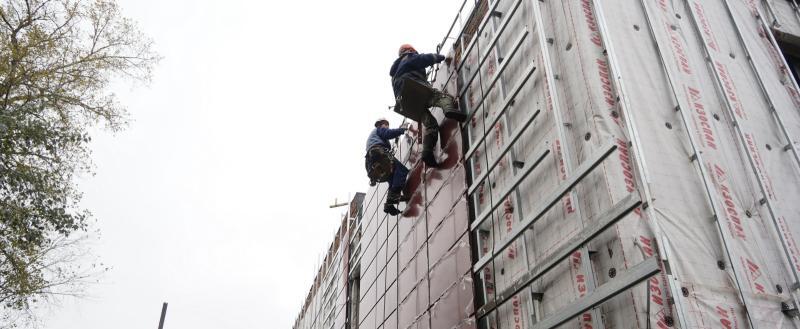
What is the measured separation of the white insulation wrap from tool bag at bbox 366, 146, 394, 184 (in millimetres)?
2314

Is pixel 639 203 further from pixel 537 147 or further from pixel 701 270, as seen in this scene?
pixel 537 147

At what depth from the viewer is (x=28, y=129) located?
873 centimetres

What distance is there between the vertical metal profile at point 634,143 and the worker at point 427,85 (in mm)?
2571

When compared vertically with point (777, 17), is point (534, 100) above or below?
below

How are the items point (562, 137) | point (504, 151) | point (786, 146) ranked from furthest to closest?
point (504, 151) < point (786, 146) < point (562, 137)

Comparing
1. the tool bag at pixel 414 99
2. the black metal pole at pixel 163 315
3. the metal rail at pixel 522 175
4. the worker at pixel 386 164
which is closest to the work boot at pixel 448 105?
the tool bag at pixel 414 99

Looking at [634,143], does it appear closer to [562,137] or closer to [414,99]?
[562,137]

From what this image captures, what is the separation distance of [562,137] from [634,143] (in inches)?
27.8

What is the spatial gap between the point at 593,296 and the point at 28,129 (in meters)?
8.66

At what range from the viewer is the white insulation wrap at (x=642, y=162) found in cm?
390

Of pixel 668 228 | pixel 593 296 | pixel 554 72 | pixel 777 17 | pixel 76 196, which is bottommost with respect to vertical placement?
pixel 593 296

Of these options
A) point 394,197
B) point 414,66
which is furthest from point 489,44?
point 394,197

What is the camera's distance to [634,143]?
428 centimetres

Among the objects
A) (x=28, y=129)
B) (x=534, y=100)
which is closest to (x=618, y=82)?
(x=534, y=100)
